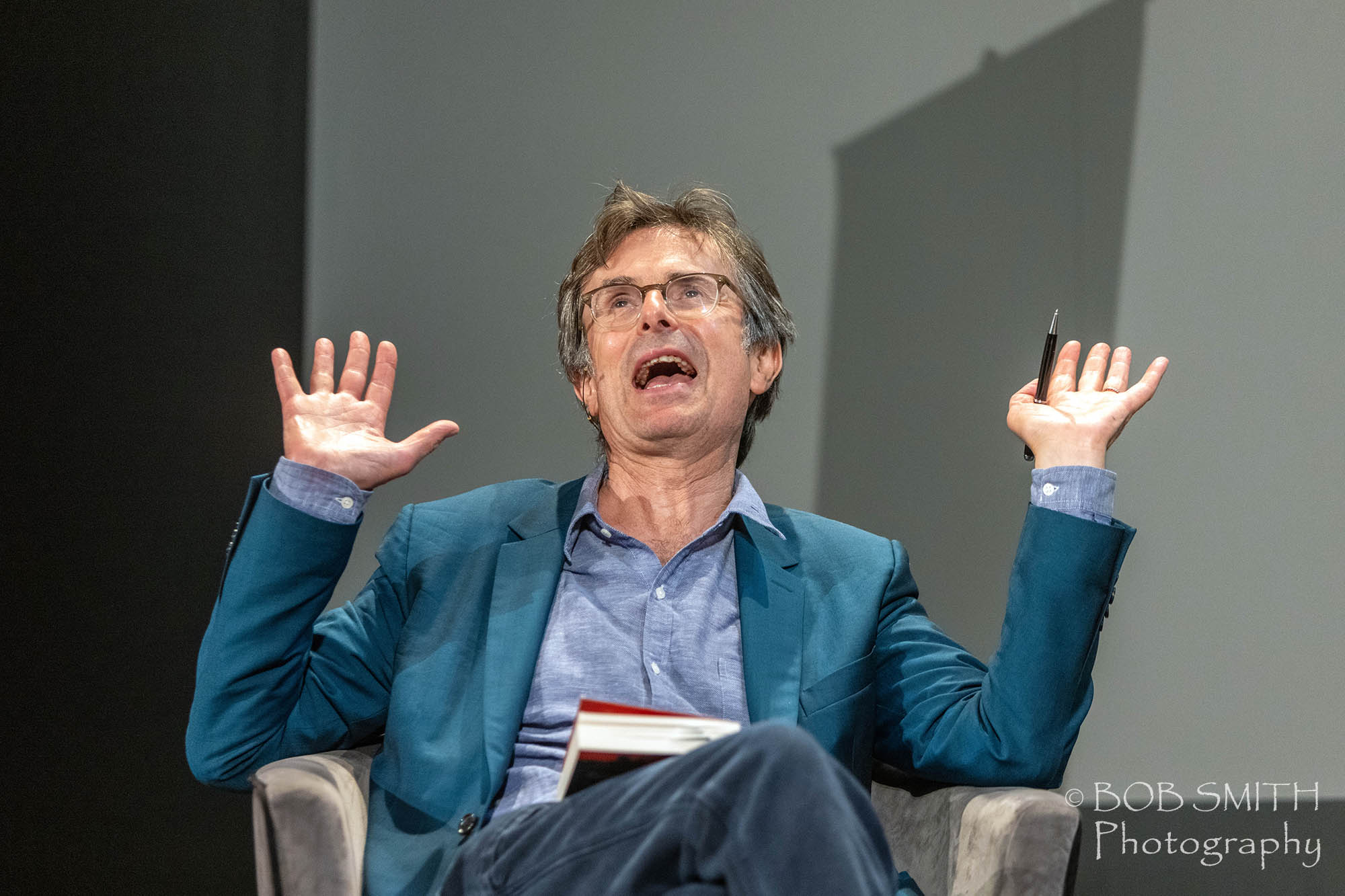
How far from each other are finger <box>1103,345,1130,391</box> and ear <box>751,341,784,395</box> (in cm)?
62

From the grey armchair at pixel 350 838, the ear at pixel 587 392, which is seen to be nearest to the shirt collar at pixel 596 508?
the ear at pixel 587 392

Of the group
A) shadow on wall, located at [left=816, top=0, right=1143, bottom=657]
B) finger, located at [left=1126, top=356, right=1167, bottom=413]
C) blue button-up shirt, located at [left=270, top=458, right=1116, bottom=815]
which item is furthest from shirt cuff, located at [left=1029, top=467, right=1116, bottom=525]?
shadow on wall, located at [left=816, top=0, right=1143, bottom=657]

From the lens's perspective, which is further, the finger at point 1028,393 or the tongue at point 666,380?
the tongue at point 666,380

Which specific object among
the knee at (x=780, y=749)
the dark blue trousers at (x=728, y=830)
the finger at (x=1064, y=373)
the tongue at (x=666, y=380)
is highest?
the finger at (x=1064, y=373)

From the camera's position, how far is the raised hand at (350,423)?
1.47 metres

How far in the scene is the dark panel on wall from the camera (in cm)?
197

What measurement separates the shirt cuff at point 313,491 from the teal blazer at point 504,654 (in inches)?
0.7

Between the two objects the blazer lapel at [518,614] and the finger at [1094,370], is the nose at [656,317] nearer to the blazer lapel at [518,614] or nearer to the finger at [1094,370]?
the blazer lapel at [518,614]

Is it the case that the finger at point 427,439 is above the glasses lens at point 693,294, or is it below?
below

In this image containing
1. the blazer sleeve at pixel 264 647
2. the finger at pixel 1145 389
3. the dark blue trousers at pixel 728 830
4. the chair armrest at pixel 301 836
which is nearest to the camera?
the dark blue trousers at pixel 728 830

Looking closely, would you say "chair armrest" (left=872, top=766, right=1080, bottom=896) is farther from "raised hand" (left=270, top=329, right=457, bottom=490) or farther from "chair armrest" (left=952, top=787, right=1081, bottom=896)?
"raised hand" (left=270, top=329, right=457, bottom=490)

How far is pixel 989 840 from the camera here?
135 cm

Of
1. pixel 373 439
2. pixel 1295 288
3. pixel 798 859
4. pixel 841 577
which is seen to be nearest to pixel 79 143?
pixel 373 439

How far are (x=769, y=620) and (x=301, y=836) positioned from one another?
683 mm
